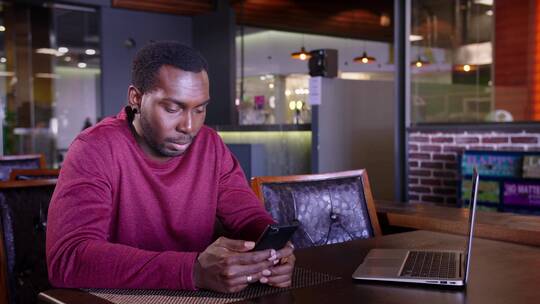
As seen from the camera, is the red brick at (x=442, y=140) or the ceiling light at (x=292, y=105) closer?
the red brick at (x=442, y=140)

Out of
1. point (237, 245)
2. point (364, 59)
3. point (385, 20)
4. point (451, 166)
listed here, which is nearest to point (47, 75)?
point (364, 59)

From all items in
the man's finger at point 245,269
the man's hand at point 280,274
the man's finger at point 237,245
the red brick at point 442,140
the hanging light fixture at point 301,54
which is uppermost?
the hanging light fixture at point 301,54

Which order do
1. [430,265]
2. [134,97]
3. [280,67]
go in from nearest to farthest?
[430,265] → [134,97] → [280,67]

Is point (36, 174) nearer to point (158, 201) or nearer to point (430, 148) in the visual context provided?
point (158, 201)

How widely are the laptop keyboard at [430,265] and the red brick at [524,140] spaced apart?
3350mm

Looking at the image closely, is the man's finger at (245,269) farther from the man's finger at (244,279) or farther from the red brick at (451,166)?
the red brick at (451,166)

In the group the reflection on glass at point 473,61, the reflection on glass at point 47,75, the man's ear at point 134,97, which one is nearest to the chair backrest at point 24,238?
the man's ear at point 134,97

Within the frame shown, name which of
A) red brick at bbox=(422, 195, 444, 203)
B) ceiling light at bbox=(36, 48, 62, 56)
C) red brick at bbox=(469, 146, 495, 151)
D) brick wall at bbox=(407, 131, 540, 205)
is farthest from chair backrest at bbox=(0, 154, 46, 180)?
ceiling light at bbox=(36, 48, 62, 56)

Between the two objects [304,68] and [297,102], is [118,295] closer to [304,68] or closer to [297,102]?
[297,102]

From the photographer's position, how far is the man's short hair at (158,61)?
1.48m

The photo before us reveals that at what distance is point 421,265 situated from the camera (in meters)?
1.43

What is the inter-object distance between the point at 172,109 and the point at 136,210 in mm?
291

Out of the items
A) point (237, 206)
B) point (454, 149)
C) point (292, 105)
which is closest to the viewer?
point (237, 206)

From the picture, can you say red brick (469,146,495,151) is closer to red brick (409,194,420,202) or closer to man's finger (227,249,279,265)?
red brick (409,194,420,202)
